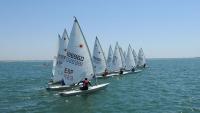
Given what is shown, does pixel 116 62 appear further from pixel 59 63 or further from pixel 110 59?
pixel 59 63

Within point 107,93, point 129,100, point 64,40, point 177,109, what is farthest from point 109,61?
point 177,109

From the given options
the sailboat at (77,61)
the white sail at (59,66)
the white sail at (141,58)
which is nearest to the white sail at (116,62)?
the white sail at (59,66)

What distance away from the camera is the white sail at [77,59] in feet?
146

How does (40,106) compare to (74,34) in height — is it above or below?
below

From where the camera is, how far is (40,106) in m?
37.6

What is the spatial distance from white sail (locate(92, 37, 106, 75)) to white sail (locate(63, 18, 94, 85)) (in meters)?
22.2

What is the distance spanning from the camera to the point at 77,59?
147 ft

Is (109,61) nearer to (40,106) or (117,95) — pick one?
(117,95)

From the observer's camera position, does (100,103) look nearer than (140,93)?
Yes

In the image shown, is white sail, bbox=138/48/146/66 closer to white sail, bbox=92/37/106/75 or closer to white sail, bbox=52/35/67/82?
white sail, bbox=92/37/106/75

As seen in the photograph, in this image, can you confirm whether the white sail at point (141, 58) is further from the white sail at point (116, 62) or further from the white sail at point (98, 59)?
the white sail at point (98, 59)

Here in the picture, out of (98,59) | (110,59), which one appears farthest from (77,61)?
(110,59)

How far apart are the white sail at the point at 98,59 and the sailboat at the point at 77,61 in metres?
22.2

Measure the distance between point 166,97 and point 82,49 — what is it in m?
11.9
